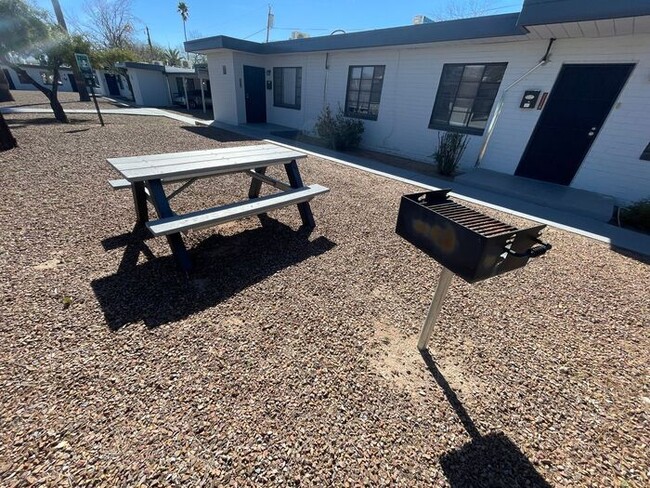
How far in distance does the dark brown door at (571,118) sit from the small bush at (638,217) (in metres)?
1.52

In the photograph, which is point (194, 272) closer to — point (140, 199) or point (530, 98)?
point (140, 199)

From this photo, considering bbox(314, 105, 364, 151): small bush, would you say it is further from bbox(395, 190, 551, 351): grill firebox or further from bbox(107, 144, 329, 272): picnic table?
bbox(395, 190, 551, 351): grill firebox

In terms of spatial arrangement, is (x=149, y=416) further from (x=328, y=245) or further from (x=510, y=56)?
(x=510, y=56)

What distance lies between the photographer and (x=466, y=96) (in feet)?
22.8

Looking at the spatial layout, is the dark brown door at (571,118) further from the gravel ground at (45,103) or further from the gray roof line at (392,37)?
the gravel ground at (45,103)

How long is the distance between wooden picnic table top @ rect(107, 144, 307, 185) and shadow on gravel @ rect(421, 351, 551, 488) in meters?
2.96

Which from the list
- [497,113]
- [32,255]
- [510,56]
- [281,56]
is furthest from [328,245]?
[281,56]

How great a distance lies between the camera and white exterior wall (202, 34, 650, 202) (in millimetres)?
5051

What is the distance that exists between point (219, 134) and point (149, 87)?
1506cm

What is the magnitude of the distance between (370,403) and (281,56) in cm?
1261

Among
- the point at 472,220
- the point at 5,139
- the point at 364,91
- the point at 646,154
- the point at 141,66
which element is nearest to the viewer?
the point at 472,220

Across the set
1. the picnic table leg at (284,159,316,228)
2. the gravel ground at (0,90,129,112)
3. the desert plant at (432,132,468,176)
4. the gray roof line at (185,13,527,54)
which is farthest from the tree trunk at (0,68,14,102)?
the desert plant at (432,132,468,176)

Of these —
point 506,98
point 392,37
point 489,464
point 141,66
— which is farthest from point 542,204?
point 141,66

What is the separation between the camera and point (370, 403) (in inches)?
68.2
